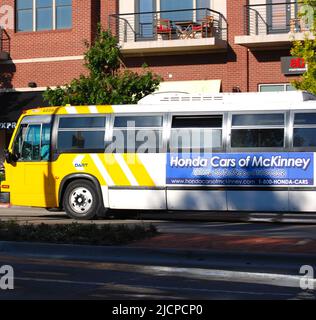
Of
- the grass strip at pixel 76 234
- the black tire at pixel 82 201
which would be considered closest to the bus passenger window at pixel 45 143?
the black tire at pixel 82 201

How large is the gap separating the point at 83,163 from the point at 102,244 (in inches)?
250

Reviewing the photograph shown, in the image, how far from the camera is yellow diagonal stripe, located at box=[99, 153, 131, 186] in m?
16.3

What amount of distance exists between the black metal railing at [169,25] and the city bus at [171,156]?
9679 mm

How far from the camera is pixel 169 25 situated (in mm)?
26312

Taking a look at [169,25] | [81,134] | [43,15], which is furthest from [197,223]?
[43,15]

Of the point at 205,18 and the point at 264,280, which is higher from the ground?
the point at 205,18

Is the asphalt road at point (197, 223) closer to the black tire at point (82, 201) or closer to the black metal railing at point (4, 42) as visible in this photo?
the black tire at point (82, 201)

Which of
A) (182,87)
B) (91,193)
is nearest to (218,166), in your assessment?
(91,193)

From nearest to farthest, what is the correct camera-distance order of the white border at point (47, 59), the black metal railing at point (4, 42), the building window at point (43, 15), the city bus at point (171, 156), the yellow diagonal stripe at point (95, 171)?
the city bus at point (171, 156), the yellow diagonal stripe at point (95, 171), the white border at point (47, 59), the building window at point (43, 15), the black metal railing at point (4, 42)

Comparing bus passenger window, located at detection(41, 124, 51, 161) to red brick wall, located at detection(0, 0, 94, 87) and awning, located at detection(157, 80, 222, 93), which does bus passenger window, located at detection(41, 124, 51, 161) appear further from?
red brick wall, located at detection(0, 0, 94, 87)

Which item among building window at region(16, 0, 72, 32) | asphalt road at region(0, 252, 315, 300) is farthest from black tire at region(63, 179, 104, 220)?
building window at region(16, 0, 72, 32)

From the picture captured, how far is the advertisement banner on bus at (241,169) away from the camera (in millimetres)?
15047

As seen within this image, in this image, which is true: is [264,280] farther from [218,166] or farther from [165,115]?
[165,115]

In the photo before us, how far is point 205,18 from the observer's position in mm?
25812
